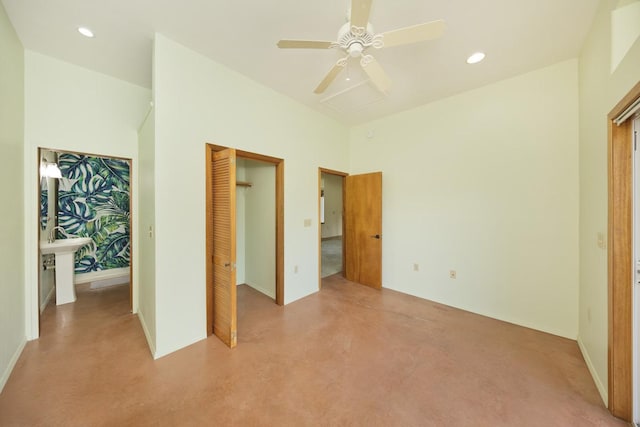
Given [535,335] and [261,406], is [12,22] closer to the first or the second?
[261,406]

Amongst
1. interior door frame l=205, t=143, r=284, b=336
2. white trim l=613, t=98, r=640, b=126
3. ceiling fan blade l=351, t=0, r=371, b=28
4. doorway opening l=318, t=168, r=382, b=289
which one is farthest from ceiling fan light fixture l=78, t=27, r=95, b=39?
white trim l=613, t=98, r=640, b=126

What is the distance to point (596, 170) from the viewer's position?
1835mm

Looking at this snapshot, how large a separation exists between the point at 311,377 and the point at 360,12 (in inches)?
103

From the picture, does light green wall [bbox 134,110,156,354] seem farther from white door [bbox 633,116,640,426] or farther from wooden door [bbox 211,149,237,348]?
white door [bbox 633,116,640,426]

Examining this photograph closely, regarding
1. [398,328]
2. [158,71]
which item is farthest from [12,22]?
[398,328]

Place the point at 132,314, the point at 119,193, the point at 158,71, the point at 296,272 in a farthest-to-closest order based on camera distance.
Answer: the point at 119,193 → the point at 296,272 → the point at 132,314 → the point at 158,71

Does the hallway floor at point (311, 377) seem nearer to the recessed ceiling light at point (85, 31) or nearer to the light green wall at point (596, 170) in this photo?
the light green wall at point (596, 170)

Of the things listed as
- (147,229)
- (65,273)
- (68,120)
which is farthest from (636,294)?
(65,273)

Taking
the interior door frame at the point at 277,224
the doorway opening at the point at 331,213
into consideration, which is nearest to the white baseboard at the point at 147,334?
the interior door frame at the point at 277,224

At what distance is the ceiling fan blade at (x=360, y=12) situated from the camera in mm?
1252

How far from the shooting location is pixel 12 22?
1.86m

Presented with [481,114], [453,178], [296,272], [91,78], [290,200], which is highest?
[91,78]

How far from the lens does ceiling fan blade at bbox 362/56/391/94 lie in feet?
5.84

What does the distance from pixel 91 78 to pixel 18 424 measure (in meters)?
3.14
